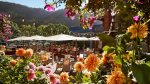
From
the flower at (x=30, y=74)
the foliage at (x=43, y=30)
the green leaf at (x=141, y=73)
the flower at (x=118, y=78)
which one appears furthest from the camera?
the foliage at (x=43, y=30)

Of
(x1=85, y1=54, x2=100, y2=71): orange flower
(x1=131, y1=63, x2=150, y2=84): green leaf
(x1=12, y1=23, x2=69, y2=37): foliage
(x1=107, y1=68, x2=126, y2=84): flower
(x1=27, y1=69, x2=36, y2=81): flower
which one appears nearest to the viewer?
(x1=131, y1=63, x2=150, y2=84): green leaf

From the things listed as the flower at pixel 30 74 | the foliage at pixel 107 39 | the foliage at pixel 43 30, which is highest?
the foliage at pixel 107 39

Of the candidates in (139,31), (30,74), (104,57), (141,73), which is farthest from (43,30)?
(141,73)

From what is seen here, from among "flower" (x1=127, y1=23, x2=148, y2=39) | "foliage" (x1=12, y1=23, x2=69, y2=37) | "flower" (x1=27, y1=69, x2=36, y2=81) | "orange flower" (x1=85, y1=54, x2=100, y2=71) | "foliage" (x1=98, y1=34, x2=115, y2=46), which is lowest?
"foliage" (x1=12, y1=23, x2=69, y2=37)

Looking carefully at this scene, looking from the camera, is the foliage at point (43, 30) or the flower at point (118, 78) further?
the foliage at point (43, 30)

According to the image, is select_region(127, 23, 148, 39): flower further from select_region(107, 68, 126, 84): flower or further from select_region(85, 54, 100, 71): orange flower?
select_region(85, 54, 100, 71): orange flower

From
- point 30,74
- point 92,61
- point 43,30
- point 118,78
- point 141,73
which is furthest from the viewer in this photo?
point 43,30

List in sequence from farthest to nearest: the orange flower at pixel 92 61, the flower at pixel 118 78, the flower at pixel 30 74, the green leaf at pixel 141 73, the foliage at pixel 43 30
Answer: the foliage at pixel 43 30 < the flower at pixel 30 74 < the orange flower at pixel 92 61 < the flower at pixel 118 78 < the green leaf at pixel 141 73

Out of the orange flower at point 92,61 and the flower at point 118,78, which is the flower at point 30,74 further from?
the flower at point 118,78

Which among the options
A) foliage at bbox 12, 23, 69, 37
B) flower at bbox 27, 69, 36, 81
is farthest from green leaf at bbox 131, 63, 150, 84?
foliage at bbox 12, 23, 69, 37

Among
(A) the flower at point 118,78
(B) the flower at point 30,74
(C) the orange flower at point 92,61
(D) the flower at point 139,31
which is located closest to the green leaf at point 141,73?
(A) the flower at point 118,78

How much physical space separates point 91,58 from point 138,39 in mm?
415

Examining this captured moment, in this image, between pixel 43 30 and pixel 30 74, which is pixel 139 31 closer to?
pixel 30 74

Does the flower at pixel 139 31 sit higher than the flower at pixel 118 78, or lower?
higher
